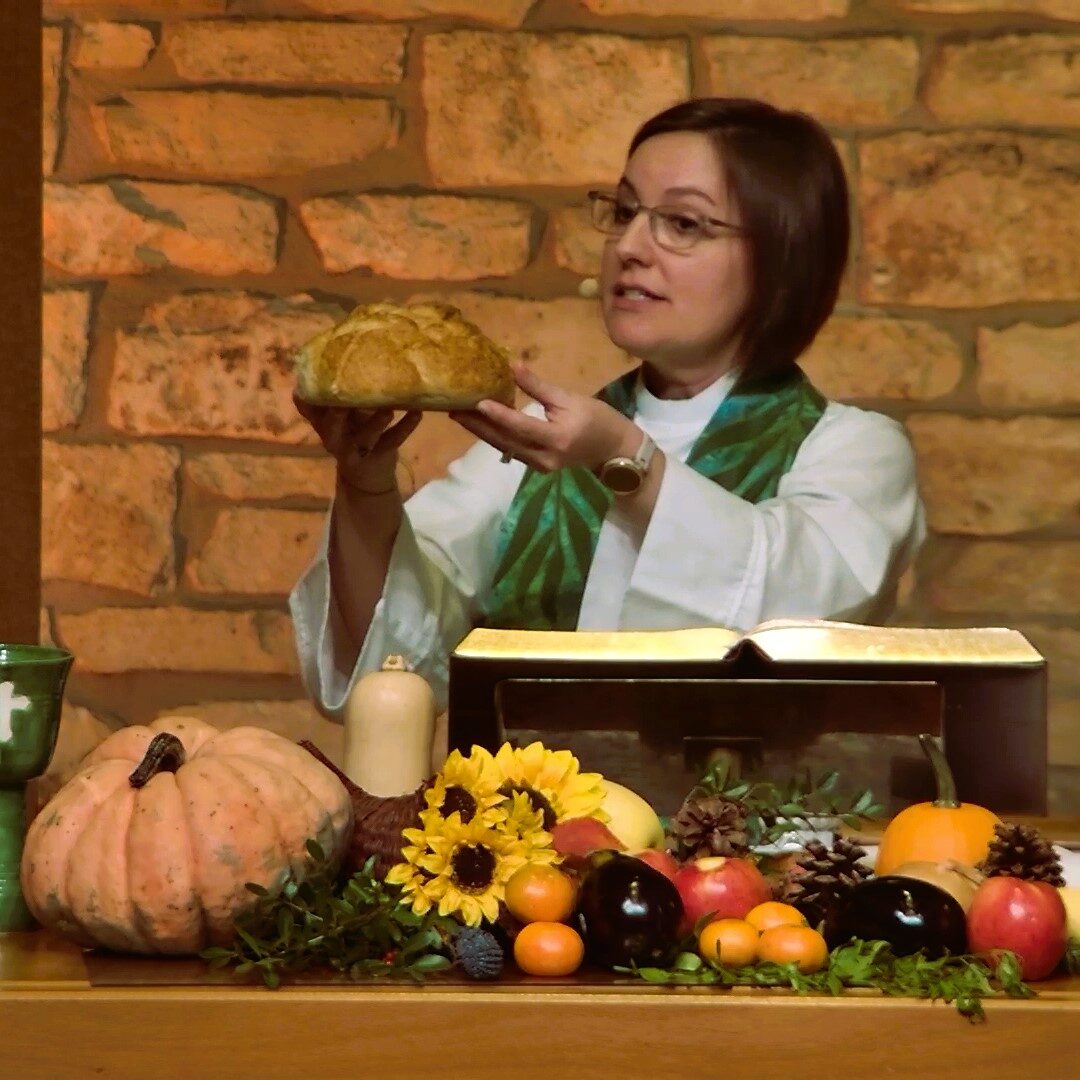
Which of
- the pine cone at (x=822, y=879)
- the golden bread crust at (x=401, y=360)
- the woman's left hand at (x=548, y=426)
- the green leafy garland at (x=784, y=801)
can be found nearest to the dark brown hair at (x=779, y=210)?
the woman's left hand at (x=548, y=426)

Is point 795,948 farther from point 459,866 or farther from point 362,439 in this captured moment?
point 362,439

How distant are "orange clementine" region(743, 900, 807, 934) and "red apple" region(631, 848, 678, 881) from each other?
0.20ft

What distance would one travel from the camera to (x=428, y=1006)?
100 cm

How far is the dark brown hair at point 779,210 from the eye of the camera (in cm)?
214

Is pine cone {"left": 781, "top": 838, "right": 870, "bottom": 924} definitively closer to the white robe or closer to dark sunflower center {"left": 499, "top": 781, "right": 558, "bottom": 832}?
dark sunflower center {"left": 499, "top": 781, "right": 558, "bottom": 832}

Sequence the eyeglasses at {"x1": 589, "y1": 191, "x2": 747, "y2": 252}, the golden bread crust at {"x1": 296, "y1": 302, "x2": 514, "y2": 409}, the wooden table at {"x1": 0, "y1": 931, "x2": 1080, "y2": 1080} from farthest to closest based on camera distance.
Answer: the eyeglasses at {"x1": 589, "y1": 191, "x2": 747, "y2": 252} → the golden bread crust at {"x1": 296, "y1": 302, "x2": 514, "y2": 409} → the wooden table at {"x1": 0, "y1": 931, "x2": 1080, "y2": 1080}

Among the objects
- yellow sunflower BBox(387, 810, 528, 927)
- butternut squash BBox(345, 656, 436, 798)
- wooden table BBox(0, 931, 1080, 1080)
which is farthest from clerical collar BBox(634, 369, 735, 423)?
wooden table BBox(0, 931, 1080, 1080)

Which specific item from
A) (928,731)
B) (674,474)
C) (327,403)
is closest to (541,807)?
(928,731)

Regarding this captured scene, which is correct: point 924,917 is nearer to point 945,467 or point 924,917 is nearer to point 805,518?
point 805,518

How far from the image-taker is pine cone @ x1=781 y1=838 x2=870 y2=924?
1108 mm

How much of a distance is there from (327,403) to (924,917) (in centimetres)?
85

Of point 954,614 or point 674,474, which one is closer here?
point 674,474

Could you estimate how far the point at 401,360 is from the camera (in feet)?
5.36

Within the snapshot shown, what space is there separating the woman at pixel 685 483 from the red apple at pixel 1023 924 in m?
0.93
